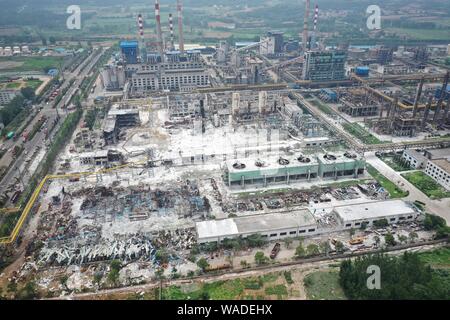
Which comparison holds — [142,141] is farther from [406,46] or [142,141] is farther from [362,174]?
[406,46]

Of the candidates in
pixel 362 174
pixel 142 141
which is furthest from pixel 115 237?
pixel 362 174

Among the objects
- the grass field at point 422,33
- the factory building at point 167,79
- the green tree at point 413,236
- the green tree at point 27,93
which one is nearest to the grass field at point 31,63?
the green tree at point 27,93

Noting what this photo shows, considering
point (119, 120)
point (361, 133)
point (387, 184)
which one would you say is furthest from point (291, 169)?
point (119, 120)

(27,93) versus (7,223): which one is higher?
(27,93)

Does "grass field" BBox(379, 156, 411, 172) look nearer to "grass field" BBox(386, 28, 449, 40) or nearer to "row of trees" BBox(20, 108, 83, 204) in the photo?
"row of trees" BBox(20, 108, 83, 204)

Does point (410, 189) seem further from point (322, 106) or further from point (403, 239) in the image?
point (322, 106)

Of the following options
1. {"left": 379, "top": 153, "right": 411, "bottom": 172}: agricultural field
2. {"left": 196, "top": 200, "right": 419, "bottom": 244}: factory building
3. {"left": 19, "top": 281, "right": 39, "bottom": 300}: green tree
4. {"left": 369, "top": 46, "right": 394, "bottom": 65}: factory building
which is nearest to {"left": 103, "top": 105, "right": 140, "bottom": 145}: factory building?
{"left": 196, "top": 200, "right": 419, "bottom": 244}: factory building
